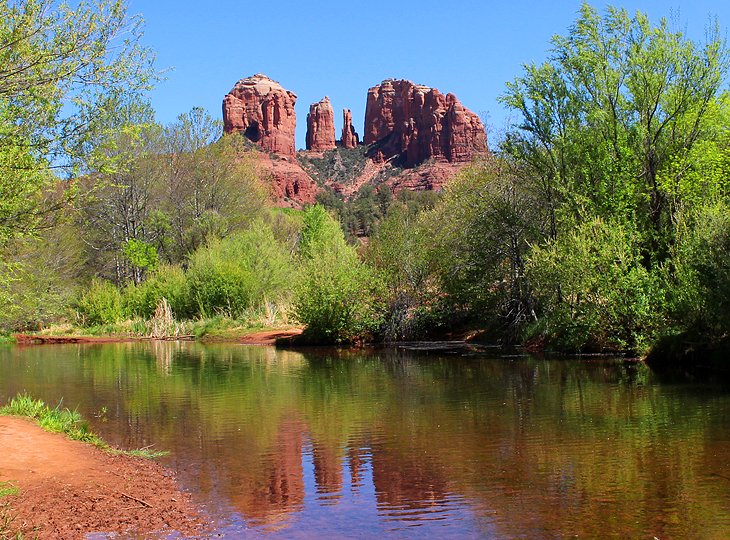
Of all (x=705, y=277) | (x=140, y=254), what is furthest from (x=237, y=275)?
(x=705, y=277)

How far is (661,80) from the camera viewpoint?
25.7 m

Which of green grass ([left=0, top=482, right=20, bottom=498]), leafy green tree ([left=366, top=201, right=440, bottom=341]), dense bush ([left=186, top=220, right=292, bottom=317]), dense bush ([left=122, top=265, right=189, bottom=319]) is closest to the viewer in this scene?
green grass ([left=0, top=482, right=20, bottom=498])

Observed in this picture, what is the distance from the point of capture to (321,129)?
158000mm

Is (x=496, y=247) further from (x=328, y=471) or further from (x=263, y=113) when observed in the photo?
(x=263, y=113)

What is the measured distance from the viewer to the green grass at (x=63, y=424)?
11.0m

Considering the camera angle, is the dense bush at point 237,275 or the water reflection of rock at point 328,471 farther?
the dense bush at point 237,275

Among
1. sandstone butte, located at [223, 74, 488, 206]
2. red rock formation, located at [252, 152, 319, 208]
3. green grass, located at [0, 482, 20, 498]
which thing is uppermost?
sandstone butte, located at [223, 74, 488, 206]

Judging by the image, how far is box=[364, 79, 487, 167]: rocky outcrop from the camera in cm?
14175

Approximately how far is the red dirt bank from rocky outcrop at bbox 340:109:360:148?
15224 cm

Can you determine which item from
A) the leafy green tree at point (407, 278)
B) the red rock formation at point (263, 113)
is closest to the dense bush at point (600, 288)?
the leafy green tree at point (407, 278)

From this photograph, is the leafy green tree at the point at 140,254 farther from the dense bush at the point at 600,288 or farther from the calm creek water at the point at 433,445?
the dense bush at the point at 600,288

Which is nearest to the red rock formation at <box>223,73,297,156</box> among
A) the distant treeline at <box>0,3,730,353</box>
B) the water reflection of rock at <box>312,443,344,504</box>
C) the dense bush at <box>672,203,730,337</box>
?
the distant treeline at <box>0,3,730,353</box>

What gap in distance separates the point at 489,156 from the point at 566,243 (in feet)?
33.7

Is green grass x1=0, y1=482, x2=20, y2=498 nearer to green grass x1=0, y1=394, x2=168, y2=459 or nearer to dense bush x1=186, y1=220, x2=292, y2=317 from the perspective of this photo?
green grass x1=0, y1=394, x2=168, y2=459
